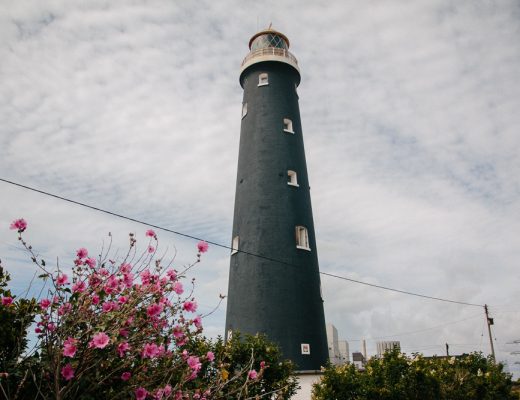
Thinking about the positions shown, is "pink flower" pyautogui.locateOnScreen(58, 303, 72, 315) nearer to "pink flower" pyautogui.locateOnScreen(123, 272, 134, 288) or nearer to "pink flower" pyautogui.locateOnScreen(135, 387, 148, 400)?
"pink flower" pyautogui.locateOnScreen(123, 272, 134, 288)

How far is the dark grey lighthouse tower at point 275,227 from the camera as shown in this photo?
20.3m

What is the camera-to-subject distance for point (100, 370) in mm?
6094

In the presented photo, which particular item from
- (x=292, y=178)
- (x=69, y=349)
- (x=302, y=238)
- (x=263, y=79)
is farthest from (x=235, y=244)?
(x=69, y=349)

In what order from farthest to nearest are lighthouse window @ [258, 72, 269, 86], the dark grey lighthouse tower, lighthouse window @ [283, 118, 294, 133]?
1. lighthouse window @ [258, 72, 269, 86]
2. lighthouse window @ [283, 118, 294, 133]
3. the dark grey lighthouse tower

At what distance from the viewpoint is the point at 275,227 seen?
21875mm

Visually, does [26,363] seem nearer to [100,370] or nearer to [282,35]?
[100,370]

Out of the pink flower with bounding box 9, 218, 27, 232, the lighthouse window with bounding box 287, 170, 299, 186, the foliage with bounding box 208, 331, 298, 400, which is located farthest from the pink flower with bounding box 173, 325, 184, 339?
the lighthouse window with bounding box 287, 170, 299, 186

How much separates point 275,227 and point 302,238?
1.69 meters

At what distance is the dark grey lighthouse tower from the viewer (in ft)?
66.5

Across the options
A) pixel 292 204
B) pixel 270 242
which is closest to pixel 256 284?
pixel 270 242

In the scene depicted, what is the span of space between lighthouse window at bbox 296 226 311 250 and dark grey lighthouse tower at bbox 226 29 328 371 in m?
0.05

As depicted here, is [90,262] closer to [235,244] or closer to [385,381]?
[385,381]

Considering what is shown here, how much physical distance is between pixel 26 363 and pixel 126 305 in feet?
4.88

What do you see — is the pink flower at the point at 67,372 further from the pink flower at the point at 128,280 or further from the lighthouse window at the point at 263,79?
the lighthouse window at the point at 263,79
